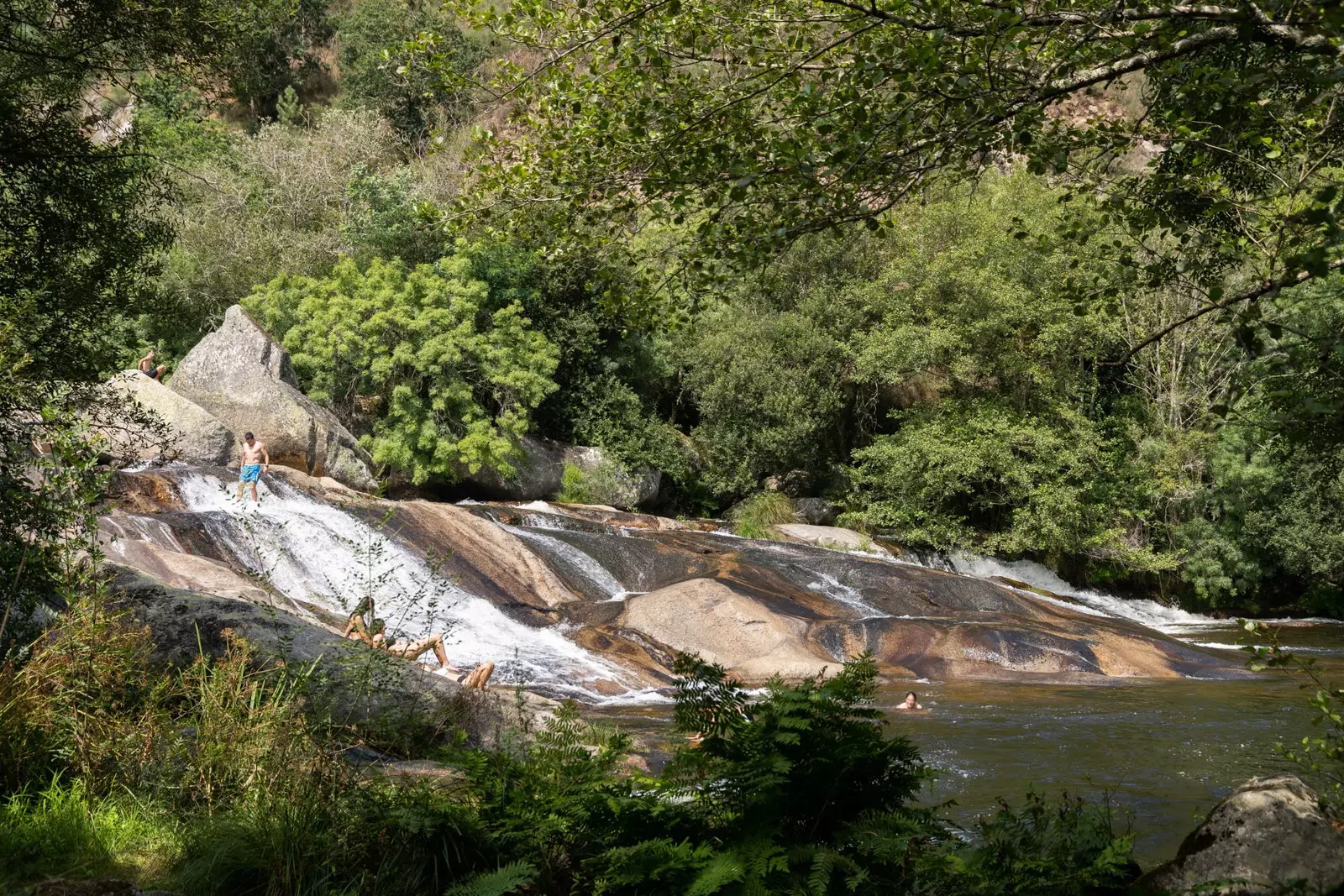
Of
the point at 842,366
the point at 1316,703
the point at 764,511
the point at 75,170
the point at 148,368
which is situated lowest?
the point at 764,511

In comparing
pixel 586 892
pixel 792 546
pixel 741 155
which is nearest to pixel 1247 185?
pixel 741 155

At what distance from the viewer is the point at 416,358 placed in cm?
2522

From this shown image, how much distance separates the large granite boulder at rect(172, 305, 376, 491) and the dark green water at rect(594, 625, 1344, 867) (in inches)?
480

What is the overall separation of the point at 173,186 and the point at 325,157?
2577cm

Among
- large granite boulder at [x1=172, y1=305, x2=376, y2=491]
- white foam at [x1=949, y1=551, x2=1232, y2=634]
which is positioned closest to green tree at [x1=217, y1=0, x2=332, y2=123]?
large granite boulder at [x1=172, y1=305, x2=376, y2=491]

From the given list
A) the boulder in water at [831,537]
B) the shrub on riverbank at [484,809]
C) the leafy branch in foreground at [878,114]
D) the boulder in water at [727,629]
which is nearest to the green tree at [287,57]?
the boulder in water at [831,537]

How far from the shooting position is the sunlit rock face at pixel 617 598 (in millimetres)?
14297

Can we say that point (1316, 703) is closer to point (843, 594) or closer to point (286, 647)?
point (286, 647)

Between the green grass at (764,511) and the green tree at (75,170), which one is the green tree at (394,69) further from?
the green tree at (75,170)

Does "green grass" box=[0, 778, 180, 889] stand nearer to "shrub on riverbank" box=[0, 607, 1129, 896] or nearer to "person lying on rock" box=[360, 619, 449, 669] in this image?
"shrub on riverbank" box=[0, 607, 1129, 896]

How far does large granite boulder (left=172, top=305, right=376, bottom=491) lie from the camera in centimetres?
2138

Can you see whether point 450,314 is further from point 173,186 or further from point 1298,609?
point 1298,609

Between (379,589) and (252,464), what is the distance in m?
5.86

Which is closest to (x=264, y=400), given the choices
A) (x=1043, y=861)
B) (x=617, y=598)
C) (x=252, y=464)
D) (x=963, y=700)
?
(x=252, y=464)
